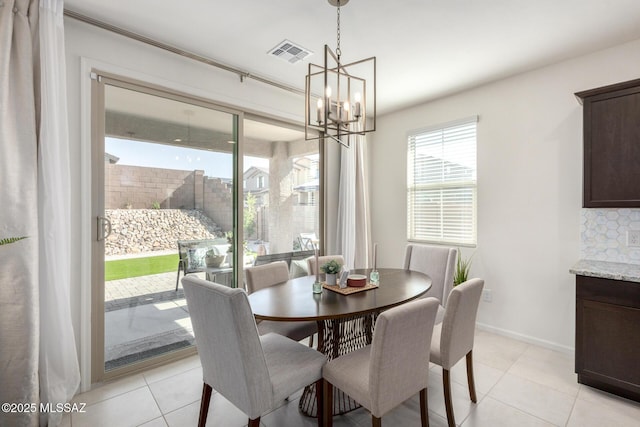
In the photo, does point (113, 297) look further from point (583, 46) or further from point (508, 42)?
point (583, 46)

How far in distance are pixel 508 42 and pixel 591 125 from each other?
91 cm

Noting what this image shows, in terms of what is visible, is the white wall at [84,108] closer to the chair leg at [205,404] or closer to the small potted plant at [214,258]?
the small potted plant at [214,258]

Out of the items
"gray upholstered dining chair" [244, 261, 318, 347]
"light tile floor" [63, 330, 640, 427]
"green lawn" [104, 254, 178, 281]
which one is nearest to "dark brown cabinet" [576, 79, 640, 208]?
"light tile floor" [63, 330, 640, 427]

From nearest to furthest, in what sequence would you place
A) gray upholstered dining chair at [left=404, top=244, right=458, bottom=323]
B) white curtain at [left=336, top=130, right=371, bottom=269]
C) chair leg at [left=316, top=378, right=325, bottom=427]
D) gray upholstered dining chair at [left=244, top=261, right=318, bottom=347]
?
chair leg at [left=316, top=378, right=325, bottom=427], gray upholstered dining chair at [left=244, top=261, right=318, bottom=347], gray upholstered dining chair at [left=404, top=244, right=458, bottom=323], white curtain at [left=336, top=130, right=371, bottom=269]

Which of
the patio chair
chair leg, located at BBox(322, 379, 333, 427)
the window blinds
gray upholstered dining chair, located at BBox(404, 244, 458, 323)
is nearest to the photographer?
chair leg, located at BBox(322, 379, 333, 427)

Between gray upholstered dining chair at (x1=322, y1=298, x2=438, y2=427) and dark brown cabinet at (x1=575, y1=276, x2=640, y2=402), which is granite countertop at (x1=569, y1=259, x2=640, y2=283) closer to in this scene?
dark brown cabinet at (x1=575, y1=276, x2=640, y2=402)

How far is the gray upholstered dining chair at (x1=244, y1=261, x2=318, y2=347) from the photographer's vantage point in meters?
2.28

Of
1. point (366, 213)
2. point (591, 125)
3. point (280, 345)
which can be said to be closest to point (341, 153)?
point (366, 213)

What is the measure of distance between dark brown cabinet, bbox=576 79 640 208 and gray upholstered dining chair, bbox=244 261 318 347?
2.42 meters

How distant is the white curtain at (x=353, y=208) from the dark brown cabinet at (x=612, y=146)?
2243mm

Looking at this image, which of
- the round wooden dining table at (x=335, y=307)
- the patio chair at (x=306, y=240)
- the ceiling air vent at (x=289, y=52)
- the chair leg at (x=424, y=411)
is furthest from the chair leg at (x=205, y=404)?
the ceiling air vent at (x=289, y=52)

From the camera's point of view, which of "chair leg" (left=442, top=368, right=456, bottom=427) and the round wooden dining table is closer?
the round wooden dining table

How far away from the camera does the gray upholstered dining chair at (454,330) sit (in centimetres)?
182

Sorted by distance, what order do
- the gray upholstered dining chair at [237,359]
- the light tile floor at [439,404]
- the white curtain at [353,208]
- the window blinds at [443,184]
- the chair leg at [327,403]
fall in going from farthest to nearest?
the white curtain at [353,208] < the window blinds at [443,184] < the light tile floor at [439,404] < the chair leg at [327,403] < the gray upholstered dining chair at [237,359]
